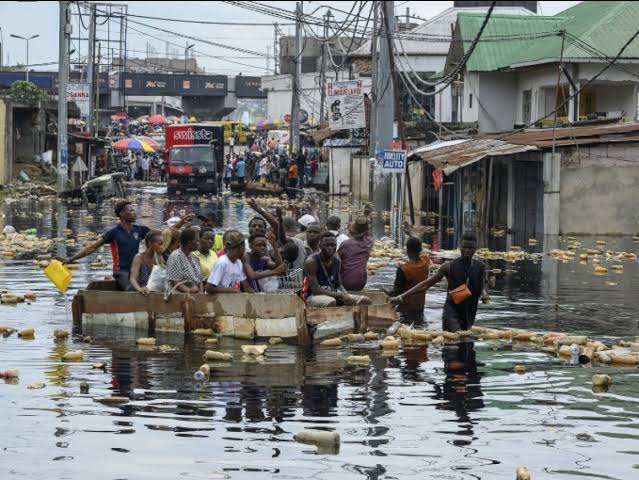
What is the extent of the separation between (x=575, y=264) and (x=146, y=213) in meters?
19.7

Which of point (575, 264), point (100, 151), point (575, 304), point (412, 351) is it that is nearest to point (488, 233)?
point (575, 264)

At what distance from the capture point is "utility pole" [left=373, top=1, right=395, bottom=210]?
4091cm

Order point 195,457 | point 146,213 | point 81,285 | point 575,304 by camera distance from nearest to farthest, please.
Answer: point 195,457, point 575,304, point 81,285, point 146,213

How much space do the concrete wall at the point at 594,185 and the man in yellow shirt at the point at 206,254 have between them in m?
20.6

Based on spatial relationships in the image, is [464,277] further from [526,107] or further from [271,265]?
[526,107]

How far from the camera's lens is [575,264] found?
90.0 ft

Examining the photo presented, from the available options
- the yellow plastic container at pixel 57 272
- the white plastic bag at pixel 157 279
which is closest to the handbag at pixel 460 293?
the white plastic bag at pixel 157 279

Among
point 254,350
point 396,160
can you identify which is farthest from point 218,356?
point 396,160

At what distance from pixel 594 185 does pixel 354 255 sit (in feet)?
64.8

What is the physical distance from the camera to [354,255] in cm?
1727

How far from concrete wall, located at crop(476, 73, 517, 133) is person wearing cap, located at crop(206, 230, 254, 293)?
122 feet

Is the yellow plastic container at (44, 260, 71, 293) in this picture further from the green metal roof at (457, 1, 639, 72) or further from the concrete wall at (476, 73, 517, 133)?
the concrete wall at (476, 73, 517, 133)

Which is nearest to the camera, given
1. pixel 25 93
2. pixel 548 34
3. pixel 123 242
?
pixel 123 242

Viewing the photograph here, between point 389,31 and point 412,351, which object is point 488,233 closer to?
point 389,31
